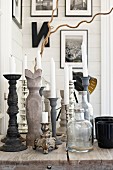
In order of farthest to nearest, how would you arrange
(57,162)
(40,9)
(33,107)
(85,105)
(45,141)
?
(40,9) → (85,105) → (33,107) → (45,141) → (57,162)

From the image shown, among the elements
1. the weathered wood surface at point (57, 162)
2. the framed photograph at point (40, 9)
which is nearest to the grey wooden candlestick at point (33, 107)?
the weathered wood surface at point (57, 162)

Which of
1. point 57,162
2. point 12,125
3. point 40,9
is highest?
point 40,9

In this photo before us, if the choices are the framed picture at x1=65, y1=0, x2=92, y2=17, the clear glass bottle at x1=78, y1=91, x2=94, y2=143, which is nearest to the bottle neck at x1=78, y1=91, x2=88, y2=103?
the clear glass bottle at x1=78, y1=91, x2=94, y2=143

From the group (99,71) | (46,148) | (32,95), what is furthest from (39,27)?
(46,148)

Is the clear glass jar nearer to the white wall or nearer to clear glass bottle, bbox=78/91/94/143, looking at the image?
clear glass bottle, bbox=78/91/94/143

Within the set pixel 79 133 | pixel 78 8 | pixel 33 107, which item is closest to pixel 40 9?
pixel 78 8

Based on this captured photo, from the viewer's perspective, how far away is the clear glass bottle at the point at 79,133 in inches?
55.8

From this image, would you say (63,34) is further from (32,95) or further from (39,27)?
(32,95)

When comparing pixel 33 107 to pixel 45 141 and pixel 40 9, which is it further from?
pixel 40 9

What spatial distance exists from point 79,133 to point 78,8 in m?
1.81

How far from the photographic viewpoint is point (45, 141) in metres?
1.38

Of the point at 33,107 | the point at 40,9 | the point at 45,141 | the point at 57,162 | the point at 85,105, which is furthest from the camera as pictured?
the point at 40,9

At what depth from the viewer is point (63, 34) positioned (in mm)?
2957

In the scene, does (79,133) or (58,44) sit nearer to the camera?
(79,133)
